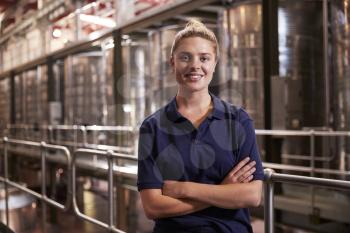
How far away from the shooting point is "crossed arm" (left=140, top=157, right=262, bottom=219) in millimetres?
1478

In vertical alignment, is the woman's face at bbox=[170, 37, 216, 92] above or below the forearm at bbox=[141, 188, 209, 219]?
above

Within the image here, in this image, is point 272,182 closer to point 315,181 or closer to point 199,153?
point 315,181

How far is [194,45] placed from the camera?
1.50 m

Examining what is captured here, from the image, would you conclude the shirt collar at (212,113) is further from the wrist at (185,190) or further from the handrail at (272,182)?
the handrail at (272,182)

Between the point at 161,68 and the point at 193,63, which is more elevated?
the point at 161,68

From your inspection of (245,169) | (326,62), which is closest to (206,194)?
(245,169)

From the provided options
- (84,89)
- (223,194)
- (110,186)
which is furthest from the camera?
(84,89)

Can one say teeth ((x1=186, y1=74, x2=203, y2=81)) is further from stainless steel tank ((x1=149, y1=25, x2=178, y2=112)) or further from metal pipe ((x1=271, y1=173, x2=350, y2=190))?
stainless steel tank ((x1=149, y1=25, x2=178, y2=112))

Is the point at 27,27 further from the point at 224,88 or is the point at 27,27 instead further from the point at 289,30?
the point at 289,30

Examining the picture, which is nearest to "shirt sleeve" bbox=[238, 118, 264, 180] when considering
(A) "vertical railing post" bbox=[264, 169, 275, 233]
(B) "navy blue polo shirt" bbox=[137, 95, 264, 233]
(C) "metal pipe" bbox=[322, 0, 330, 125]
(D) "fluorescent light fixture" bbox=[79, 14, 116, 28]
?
(B) "navy blue polo shirt" bbox=[137, 95, 264, 233]

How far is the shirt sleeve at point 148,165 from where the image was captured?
1535 mm

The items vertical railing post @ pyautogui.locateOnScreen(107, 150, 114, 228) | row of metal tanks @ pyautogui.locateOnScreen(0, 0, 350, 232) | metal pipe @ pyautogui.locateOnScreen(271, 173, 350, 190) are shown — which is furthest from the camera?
row of metal tanks @ pyautogui.locateOnScreen(0, 0, 350, 232)

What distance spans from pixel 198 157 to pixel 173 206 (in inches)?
7.2

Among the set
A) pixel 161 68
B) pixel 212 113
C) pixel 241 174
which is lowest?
pixel 241 174
